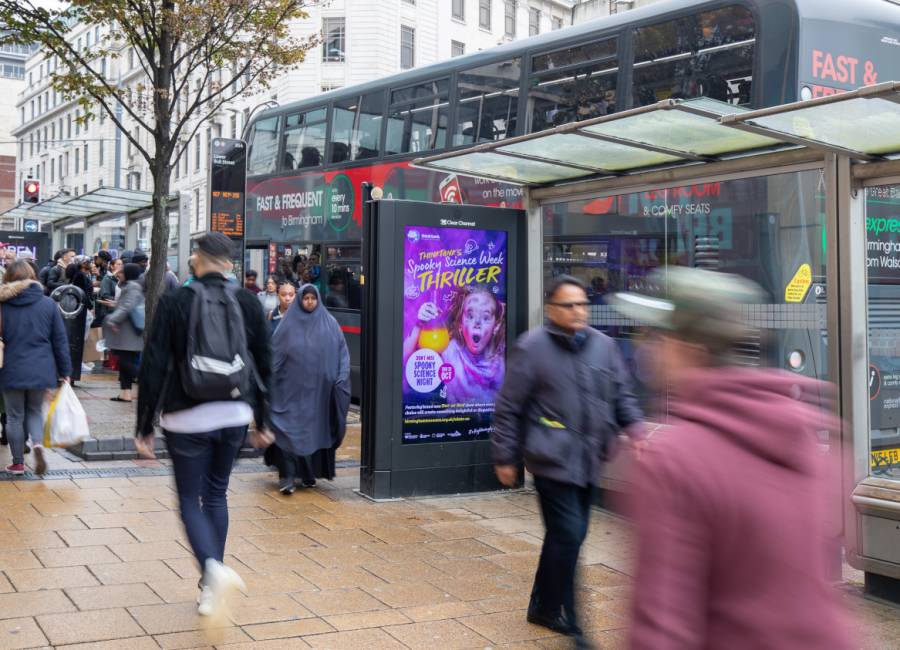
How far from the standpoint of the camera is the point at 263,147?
17.1 m

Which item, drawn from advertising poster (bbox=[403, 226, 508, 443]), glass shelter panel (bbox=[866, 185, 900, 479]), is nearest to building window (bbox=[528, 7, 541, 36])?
advertising poster (bbox=[403, 226, 508, 443])

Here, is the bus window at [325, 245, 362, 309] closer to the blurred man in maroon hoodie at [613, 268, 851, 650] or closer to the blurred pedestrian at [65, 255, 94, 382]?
the blurred pedestrian at [65, 255, 94, 382]

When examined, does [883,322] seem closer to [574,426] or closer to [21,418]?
[574,426]

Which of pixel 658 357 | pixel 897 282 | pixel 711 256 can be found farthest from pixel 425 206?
pixel 658 357

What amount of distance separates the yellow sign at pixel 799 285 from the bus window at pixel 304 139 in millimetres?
9371

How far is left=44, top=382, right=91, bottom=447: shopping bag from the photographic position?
8.11 metres

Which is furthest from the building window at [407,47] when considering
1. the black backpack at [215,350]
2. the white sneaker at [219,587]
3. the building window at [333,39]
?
the white sneaker at [219,587]

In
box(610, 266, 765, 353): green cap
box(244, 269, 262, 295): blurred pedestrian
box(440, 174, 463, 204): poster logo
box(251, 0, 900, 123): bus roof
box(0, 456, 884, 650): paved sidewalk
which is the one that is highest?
box(251, 0, 900, 123): bus roof

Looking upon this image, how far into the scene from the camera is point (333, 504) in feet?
25.4

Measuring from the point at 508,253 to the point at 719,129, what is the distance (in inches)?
90.8

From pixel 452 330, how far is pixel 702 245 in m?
1.94

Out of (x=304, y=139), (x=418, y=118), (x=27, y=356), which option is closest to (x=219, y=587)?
(x=27, y=356)

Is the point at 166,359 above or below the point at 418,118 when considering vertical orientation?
A: below

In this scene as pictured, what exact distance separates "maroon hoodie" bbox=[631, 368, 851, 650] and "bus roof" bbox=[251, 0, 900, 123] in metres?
7.70
